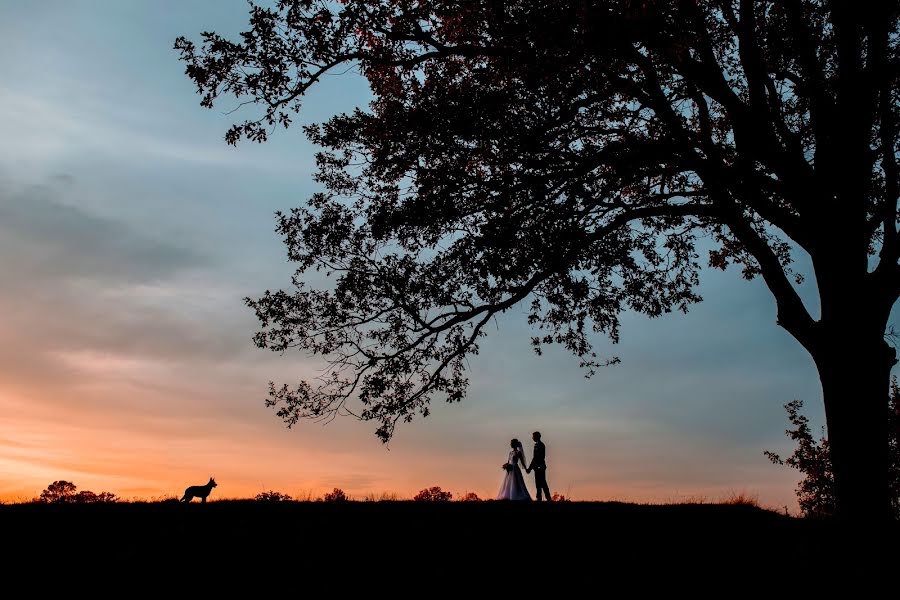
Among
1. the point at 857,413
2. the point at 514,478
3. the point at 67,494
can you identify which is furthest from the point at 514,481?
the point at 67,494

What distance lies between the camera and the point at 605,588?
32.3 feet

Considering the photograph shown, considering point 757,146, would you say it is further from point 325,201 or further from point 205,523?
point 205,523

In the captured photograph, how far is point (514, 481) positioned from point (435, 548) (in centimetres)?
1018

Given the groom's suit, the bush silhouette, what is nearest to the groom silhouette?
the groom's suit

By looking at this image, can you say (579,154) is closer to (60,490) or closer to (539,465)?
(539,465)

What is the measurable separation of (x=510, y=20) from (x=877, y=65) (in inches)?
343

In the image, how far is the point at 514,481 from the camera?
21641 millimetres

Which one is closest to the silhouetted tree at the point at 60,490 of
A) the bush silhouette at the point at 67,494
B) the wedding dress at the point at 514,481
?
the bush silhouette at the point at 67,494

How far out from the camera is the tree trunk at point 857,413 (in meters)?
15.1

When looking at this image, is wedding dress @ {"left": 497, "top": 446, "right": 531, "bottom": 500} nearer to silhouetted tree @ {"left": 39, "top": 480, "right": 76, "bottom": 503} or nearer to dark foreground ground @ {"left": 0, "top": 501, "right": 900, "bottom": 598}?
dark foreground ground @ {"left": 0, "top": 501, "right": 900, "bottom": 598}

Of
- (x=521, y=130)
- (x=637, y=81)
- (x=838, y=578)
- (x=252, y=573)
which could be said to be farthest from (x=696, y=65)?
(x=252, y=573)

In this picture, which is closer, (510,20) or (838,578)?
(838,578)

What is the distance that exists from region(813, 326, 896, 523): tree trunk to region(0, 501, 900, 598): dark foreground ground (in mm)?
783

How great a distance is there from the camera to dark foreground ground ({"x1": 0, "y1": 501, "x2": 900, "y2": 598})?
10.3 m
